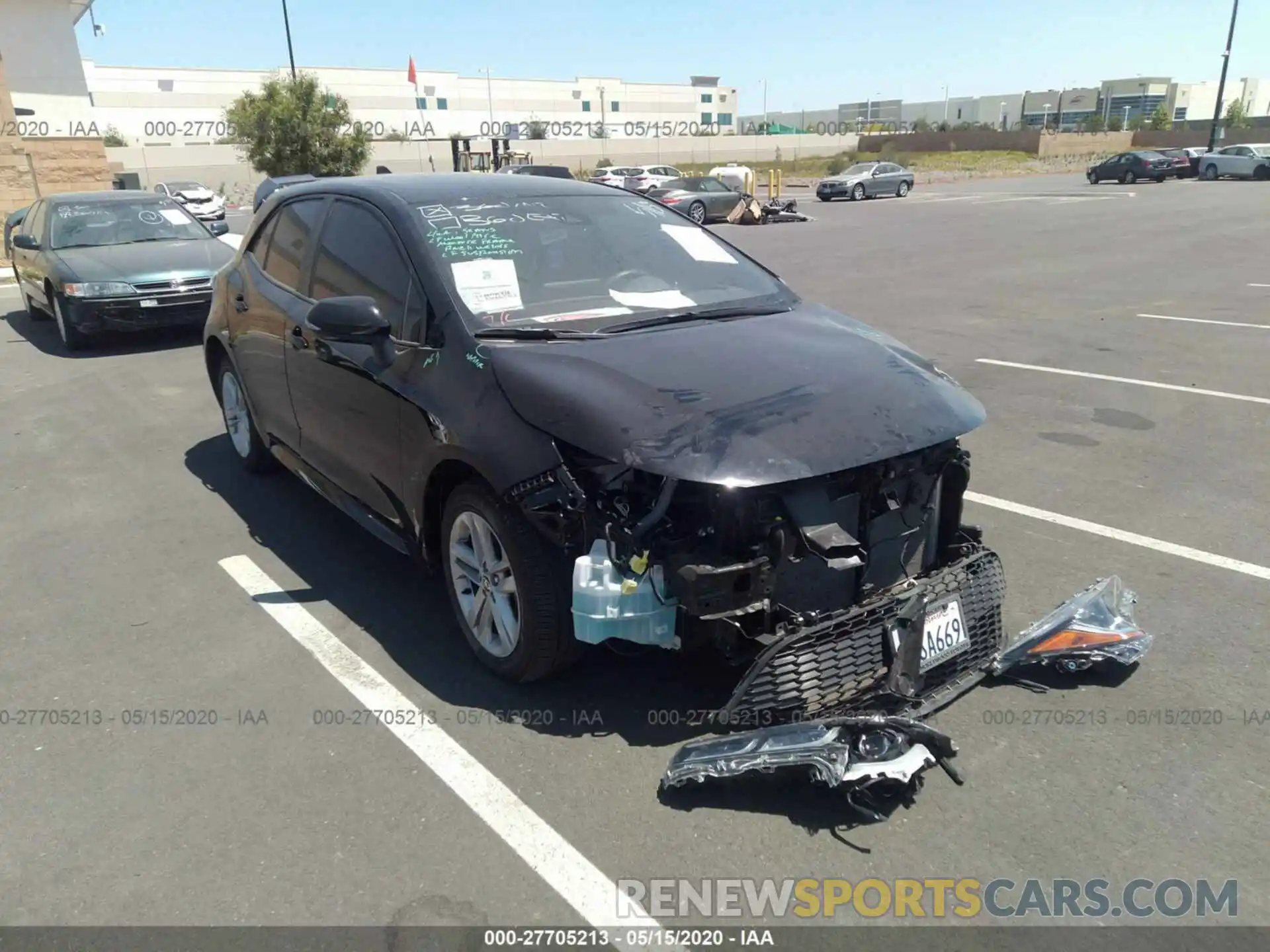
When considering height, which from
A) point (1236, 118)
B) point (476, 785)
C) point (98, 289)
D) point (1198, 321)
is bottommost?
point (1198, 321)

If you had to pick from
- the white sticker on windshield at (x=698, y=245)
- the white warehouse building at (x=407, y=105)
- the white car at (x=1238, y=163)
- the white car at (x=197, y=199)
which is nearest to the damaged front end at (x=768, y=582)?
the white sticker on windshield at (x=698, y=245)

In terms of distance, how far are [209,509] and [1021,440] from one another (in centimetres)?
516

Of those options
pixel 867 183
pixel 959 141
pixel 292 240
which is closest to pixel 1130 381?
pixel 292 240

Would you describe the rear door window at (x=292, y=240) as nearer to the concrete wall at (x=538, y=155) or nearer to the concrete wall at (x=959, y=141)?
the concrete wall at (x=538, y=155)

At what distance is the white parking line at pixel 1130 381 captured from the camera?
24.1ft

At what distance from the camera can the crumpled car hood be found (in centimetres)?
291

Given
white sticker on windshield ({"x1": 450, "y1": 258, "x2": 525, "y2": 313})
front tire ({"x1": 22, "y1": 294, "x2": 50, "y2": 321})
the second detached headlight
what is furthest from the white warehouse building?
white sticker on windshield ({"x1": 450, "y1": 258, "x2": 525, "y2": 313})

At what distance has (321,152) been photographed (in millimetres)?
37906

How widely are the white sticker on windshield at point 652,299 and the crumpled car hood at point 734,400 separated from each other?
0.25 m

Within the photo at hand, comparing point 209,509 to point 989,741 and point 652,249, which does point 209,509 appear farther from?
point 989,741

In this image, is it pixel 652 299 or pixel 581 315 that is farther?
pixel 652 299

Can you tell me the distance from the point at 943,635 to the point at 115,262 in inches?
393

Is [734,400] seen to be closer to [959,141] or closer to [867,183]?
[867,183]

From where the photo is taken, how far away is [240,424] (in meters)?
6.14
